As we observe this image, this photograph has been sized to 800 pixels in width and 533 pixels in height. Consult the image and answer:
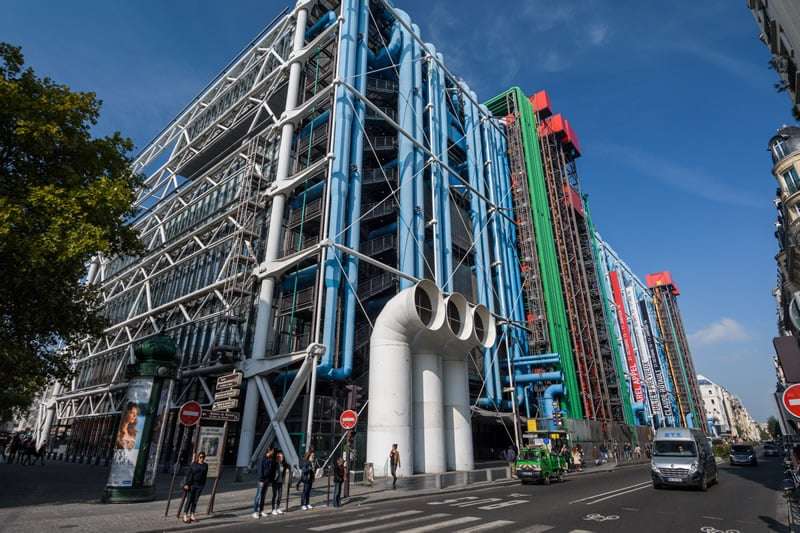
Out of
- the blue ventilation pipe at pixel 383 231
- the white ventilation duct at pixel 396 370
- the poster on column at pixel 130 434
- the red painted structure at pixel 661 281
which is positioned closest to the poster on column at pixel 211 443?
the poster on column at pixel 130 434

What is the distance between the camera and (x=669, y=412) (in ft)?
235

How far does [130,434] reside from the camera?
13695 mm

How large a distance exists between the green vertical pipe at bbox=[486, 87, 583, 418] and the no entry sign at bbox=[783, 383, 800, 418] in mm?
31232

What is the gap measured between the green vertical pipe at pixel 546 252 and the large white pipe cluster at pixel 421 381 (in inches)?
726

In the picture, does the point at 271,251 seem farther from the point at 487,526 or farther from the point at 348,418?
the point at 487,526

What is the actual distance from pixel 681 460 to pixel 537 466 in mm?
5751

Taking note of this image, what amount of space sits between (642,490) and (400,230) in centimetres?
2015

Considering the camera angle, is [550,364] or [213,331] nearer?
[213,331]

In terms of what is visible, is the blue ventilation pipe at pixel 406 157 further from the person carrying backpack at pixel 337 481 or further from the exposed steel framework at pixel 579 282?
the exposed steel framework at pixel 579 282

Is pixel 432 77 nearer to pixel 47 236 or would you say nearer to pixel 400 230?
pixel 400 230

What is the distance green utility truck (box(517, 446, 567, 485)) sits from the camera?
19844 millimetres

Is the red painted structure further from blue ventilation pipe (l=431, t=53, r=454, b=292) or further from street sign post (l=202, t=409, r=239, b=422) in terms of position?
street sign post (l=202, t=409, r=239, b=422)

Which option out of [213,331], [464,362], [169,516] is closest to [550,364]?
[464,362]

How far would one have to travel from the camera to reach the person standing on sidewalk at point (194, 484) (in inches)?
416
